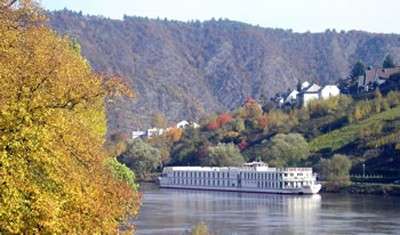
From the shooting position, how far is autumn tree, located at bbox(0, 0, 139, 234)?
577 cm

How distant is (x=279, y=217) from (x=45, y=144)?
106 ft

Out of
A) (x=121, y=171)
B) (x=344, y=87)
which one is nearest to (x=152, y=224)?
(x=121, y=171)

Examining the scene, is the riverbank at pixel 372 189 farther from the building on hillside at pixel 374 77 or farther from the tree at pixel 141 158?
the building on hillside at pixel 374 77

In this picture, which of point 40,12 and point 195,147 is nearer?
point 40,12

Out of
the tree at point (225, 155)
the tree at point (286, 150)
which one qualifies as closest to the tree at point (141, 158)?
the tree at point (225, 155)

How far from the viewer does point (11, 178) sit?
573 centimetres

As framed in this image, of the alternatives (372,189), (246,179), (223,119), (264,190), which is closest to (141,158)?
(246,179)

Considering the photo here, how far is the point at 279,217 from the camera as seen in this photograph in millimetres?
37625

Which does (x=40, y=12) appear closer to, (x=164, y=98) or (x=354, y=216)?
(x=354, y=216)

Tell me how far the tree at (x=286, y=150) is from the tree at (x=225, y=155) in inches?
148

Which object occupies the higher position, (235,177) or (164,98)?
(164,98)

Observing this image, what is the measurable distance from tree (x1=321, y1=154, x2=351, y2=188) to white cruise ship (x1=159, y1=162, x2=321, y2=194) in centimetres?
103

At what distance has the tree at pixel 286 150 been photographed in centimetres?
6731

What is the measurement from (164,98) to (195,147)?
104 metres
